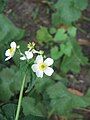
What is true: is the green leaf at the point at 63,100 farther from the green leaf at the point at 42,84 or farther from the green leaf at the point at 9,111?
the green leaf at the point at 9,111

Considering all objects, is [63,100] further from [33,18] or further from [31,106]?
[33,18]

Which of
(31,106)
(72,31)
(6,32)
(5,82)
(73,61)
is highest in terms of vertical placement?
(6,32)

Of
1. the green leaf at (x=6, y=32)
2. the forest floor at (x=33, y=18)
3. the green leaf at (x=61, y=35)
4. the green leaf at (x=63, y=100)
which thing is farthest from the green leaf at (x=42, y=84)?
the forest floor at (x=33, y=18)

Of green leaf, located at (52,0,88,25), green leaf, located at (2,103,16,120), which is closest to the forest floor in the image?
green leaf, located at (52,0,88,25)

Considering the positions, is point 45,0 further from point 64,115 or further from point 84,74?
point 64,115

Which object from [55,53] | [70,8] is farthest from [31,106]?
[70,8]

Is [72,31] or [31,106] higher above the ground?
[31,106]

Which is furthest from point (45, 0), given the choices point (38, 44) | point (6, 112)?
point (6, 112)
